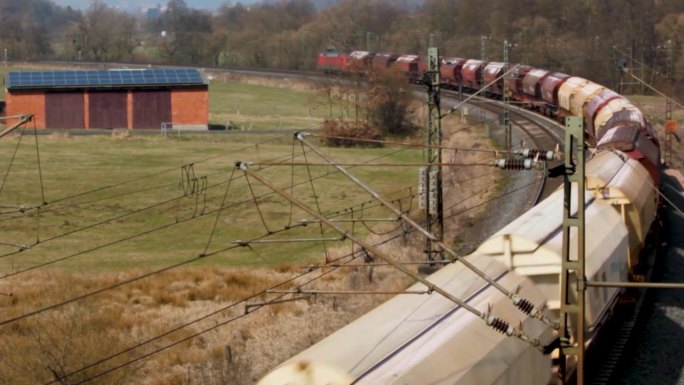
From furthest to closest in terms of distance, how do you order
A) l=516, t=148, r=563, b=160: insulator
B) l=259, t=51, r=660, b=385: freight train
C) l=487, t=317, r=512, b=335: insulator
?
l=516, t=148, r=563, b=160: insulator
l=487, t=317, r=512, b=335: insulator
l=259, t=51, r=660, b=385: freight train

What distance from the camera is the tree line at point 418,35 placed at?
256ft

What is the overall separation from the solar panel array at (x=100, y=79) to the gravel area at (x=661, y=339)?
39.3 m

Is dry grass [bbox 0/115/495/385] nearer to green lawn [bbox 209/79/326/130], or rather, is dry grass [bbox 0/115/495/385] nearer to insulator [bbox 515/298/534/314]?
insulator [bbox 515/298/534/314]

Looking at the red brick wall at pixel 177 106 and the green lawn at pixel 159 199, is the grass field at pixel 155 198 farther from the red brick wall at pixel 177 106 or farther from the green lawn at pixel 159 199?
the red brick wall at pixel 177 106

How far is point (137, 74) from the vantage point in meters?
61.4

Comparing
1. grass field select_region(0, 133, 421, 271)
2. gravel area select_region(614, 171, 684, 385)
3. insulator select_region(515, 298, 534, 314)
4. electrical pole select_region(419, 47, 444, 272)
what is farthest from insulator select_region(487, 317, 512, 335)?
electrical pole select_region(419, 47, 444, 272)

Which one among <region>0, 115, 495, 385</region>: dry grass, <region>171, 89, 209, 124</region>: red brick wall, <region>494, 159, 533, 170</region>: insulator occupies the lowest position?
<region>0, 115, 495, 385</region>: dry grass

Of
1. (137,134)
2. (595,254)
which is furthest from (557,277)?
(137,134)

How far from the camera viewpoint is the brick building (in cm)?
5881

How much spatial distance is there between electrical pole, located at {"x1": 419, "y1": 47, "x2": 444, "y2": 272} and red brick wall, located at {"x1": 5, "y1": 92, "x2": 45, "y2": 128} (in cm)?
3757

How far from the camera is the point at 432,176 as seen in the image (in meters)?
25.4

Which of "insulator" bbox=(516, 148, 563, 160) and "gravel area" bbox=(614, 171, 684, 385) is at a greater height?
"insulator" bbox=(516, 148, 563, 160)

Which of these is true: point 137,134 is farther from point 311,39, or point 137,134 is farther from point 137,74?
point 311,39

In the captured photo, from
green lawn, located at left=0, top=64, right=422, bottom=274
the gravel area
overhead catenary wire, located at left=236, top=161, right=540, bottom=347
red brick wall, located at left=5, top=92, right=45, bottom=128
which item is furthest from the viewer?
red brick wall, located at left=5, top=92, right=45, bottom=128
